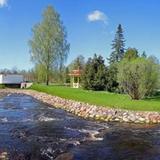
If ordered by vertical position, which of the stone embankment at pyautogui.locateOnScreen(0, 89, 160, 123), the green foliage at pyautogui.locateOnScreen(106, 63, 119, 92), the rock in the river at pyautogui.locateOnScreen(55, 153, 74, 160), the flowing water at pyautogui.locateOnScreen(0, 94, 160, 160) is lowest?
the rock in the river at pyautogui.locateOnScreen(55, 153, 74, 160)

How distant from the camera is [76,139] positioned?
17.3 m

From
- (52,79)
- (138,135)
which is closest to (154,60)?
(138,135)

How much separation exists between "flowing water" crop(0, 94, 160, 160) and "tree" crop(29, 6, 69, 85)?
1569 inches

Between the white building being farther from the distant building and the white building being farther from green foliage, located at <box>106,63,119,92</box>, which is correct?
green foliage, located at <box>106,63,119,92</box>

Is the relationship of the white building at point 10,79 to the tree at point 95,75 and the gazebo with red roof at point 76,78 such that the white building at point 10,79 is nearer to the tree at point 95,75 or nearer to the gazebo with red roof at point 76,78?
the gazebo with red roof at point 76,78

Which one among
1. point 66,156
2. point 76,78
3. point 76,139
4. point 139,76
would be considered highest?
point 76,78

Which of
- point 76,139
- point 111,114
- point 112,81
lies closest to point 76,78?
point 112,81

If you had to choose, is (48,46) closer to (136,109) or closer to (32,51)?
(32,51)

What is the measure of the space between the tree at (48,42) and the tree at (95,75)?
522 inches

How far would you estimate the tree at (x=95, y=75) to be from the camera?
48.0 metres

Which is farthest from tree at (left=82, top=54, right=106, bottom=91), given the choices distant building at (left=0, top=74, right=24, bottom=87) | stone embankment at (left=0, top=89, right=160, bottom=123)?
distant building at (left=0, top=74, right=24, bottom=87)

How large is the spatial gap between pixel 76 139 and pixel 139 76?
55.1 feet

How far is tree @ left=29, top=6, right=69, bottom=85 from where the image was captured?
63.4 metres

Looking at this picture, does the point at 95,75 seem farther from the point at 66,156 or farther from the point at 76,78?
the point at 66,156
